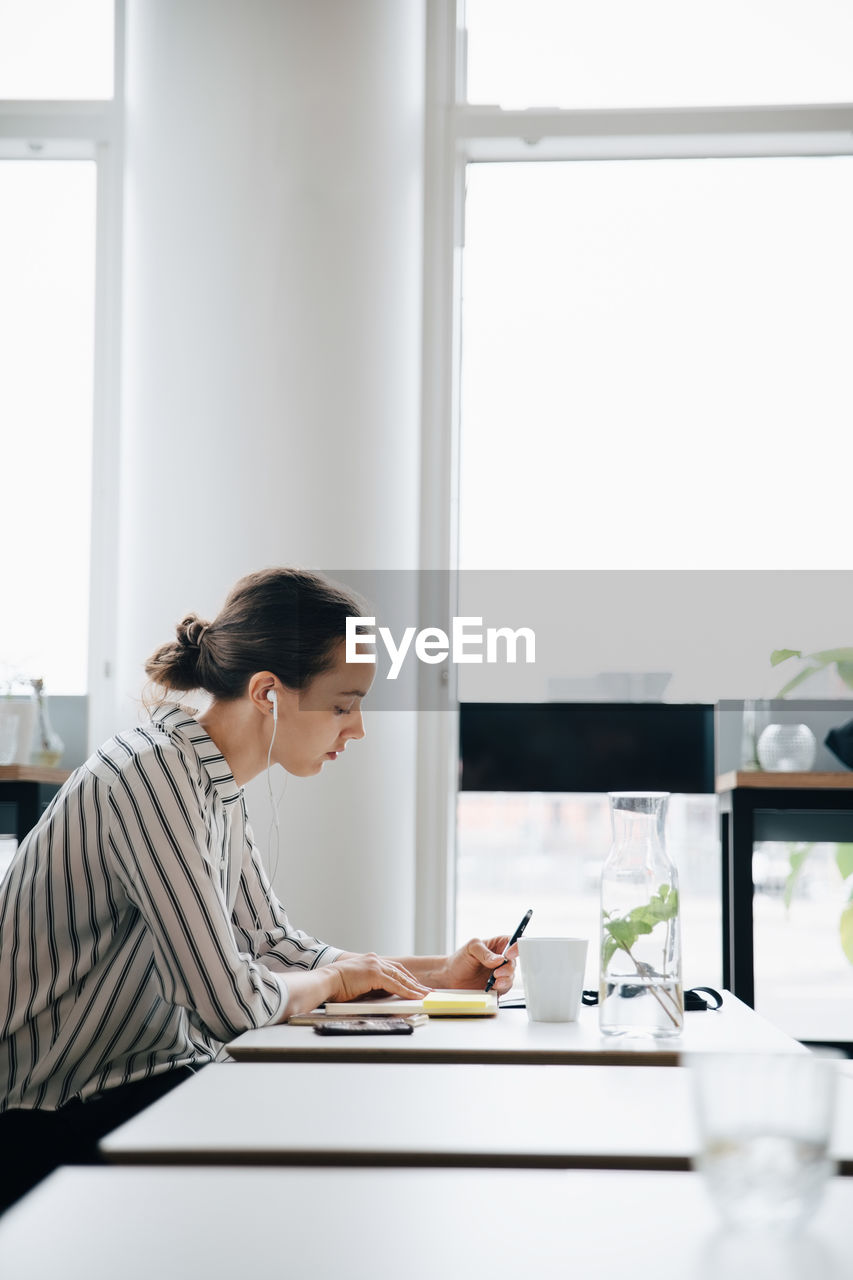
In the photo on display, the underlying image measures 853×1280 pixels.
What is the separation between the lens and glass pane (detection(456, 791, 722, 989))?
3.28 metres

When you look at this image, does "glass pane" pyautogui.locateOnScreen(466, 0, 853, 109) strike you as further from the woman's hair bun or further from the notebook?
the notebook

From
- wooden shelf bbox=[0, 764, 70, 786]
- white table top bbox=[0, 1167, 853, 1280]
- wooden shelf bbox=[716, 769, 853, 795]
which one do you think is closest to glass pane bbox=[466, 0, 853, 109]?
wooden shelf bbox=[716, 769, 853, 795]

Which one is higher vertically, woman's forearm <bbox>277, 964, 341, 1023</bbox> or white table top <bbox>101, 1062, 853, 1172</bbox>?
white table top <bbox>101, 1062, 853, 1172</bbox>

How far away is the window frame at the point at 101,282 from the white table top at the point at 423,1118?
2.30 meters

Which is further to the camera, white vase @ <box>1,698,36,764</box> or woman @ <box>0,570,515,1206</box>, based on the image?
white vase @ <box>1,698,36,764</box>

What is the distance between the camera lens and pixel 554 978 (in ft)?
5.04

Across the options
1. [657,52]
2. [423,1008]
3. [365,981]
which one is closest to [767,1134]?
[423,1008]

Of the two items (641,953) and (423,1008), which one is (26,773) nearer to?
(423,1008)

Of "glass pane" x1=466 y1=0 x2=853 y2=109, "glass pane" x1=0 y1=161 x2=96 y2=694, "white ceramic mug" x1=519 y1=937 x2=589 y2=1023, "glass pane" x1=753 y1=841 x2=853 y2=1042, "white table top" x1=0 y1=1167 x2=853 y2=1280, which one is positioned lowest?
"glass pane" x1=753 y1=841 x2=853 y2=1042

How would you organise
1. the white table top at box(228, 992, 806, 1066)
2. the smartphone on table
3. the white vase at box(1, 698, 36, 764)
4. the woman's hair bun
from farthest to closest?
the white vase at box(1, 698, 36, 764) < the woman's hair bun < the smartphone on table < the white table top at box(228, 992, 806, 1066)

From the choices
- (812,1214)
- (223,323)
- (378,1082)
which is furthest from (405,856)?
(812,1214)

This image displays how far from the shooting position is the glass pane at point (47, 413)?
134 inches

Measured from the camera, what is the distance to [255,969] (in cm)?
159

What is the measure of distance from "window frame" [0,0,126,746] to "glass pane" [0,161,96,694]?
0.04m
